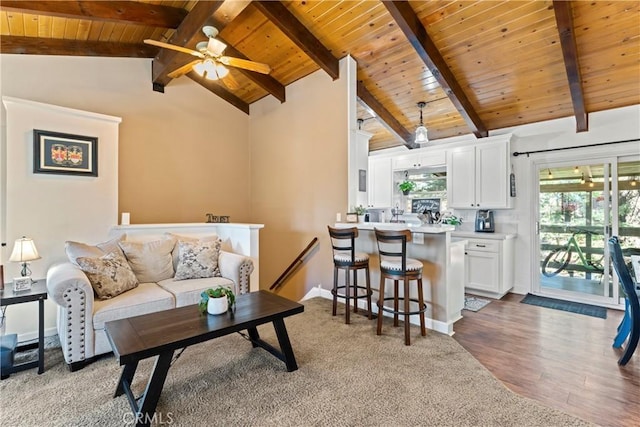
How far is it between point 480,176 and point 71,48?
5.81 m

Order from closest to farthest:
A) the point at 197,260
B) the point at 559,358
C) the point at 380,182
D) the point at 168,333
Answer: the point at 168,333 → the point at 559,358 → the point at 197,260 → the point at 380,182

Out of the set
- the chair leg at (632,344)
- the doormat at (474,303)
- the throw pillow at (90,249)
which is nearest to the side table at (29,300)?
the throw pillow at (90,249)

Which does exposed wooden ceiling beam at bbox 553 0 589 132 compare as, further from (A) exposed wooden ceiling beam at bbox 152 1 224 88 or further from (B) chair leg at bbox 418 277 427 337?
(A) exposed wooden ceiling beam at bbox 152 1 224 88

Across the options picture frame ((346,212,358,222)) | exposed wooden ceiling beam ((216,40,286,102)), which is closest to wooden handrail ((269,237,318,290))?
picture frame ((346,212,358,222))

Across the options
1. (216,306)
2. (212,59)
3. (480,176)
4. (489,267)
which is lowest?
(489,267)

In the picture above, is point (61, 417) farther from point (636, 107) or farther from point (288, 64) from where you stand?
Result: point (636, 107)

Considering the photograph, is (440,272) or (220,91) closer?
(440,272)

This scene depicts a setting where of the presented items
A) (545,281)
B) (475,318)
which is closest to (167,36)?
(475,318)

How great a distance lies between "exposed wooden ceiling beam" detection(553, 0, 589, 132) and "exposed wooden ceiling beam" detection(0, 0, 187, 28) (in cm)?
381

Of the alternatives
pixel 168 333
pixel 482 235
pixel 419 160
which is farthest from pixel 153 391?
pixel 419 160

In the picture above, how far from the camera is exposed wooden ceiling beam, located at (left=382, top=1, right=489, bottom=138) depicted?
299 centimetres

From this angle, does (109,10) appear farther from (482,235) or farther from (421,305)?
(482,235)

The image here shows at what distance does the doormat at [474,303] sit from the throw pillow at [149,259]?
12.4ft

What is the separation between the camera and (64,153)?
3324 millimetres
